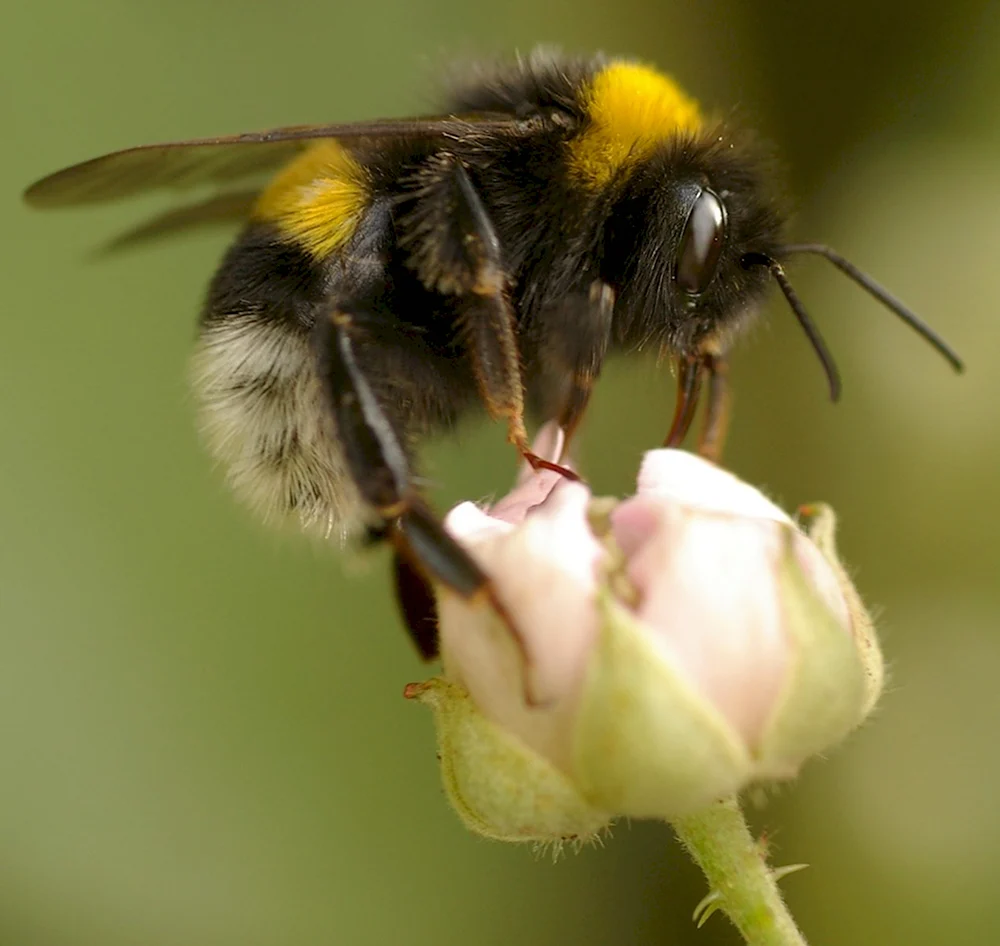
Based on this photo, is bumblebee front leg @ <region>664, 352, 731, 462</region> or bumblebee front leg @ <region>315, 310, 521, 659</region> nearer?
bumblebee front leg @ <region>315, 310, 521, 659</region>

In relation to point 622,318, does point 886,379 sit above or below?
below

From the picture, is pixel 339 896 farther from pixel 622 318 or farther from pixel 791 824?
pixel 622 318

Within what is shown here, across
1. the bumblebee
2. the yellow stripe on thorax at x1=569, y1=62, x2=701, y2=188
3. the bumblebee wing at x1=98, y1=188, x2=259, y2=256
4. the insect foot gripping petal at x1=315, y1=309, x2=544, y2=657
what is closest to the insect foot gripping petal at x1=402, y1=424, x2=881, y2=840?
the insect foot gripping petal at x1=315, y1=309, x2=544, y2=657

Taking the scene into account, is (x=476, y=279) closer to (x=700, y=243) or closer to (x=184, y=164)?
(x=700, y=243)

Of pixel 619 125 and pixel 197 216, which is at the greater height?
pixel 619 125

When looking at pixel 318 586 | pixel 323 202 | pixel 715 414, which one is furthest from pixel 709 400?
pixel 318 586

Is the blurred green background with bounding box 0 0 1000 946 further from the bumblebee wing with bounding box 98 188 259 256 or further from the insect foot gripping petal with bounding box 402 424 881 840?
the insect foot gripping petal with bounding box 402 424 881 840

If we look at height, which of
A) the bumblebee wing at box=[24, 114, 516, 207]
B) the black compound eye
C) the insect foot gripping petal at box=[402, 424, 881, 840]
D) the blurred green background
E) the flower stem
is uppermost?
the black compound eye

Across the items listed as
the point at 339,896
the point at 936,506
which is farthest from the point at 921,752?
the point at 339,896
